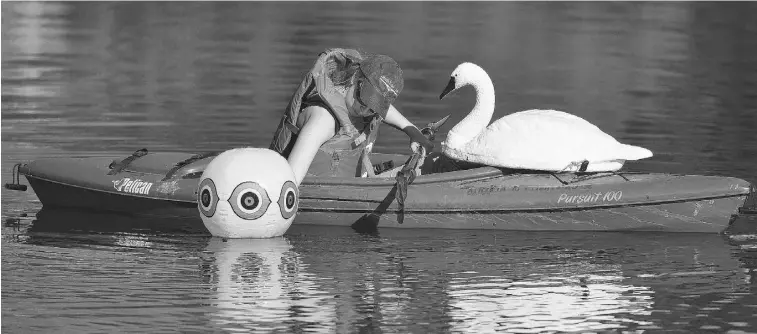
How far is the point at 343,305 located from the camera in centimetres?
1032

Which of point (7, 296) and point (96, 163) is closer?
point (7, 296)

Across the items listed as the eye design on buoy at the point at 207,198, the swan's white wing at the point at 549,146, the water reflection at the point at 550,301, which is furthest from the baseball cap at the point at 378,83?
the water reflection at the point at 550,301

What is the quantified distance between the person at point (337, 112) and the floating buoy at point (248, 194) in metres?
0.55

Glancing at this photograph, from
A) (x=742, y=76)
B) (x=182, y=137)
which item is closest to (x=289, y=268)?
(x=182, y=137)

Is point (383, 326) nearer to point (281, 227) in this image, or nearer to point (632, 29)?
point (281, 227)

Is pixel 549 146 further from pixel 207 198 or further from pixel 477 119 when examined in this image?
pixel 207 198

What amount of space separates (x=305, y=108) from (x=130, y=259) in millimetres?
2019

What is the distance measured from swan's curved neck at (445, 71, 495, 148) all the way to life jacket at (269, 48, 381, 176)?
63cm

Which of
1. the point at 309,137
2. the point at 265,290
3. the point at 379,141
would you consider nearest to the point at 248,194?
the point at 309,137

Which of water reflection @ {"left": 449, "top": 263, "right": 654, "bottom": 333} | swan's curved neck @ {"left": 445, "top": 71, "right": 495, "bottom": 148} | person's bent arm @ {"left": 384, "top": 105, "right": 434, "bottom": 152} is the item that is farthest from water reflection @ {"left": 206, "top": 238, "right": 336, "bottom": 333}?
swan's curved neck @ {"left": 445, "top": 71, "right": 495, "bottom": 148}

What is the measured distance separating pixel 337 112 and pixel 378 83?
390 mm

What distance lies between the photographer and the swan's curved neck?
13234 millimetres

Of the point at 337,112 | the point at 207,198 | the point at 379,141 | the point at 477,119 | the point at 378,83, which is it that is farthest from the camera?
the point at 379,141

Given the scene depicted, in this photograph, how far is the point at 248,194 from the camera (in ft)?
38.7
